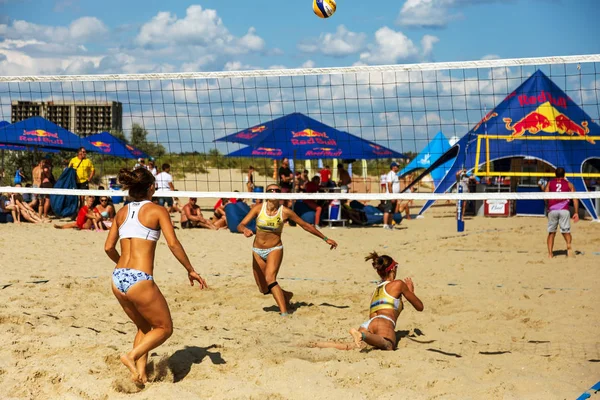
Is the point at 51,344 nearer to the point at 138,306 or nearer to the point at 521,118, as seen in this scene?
the point at 138,306

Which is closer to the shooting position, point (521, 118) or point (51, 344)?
point (51, 344)

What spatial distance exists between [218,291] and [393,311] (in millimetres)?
2442

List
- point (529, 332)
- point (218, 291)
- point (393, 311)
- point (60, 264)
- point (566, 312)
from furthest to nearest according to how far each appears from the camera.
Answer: point (60, 264) → point (218, 291) → point (566, 312) → point (529, 332) → point (393, 311)

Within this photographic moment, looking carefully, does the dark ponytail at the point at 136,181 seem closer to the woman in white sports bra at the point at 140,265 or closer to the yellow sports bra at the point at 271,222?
the woman in white sports bra at the point at 140,265

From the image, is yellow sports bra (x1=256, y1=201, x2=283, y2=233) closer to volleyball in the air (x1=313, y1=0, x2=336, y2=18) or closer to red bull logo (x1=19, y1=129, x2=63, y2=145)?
volleyball in the air (x1=313, y1=0, x2=336, y2=18)

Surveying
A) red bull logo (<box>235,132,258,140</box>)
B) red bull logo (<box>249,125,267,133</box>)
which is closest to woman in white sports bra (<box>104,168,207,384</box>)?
red bull logo (<box>235,132,258,140</box>)

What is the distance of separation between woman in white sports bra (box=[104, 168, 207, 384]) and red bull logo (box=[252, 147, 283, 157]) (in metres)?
10.6

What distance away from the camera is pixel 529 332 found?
555 centimetres

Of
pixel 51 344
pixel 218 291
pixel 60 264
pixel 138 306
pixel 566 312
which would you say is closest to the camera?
pixel 138 306

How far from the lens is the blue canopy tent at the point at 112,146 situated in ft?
53.5

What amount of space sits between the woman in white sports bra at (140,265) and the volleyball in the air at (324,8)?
16.0 feet

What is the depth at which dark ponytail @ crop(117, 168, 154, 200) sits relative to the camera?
13.0 ft

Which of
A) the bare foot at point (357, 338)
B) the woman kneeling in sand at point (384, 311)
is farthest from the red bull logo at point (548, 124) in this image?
the bare foot at point (357, 338)

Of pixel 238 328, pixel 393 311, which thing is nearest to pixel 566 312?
pixel 393 311
